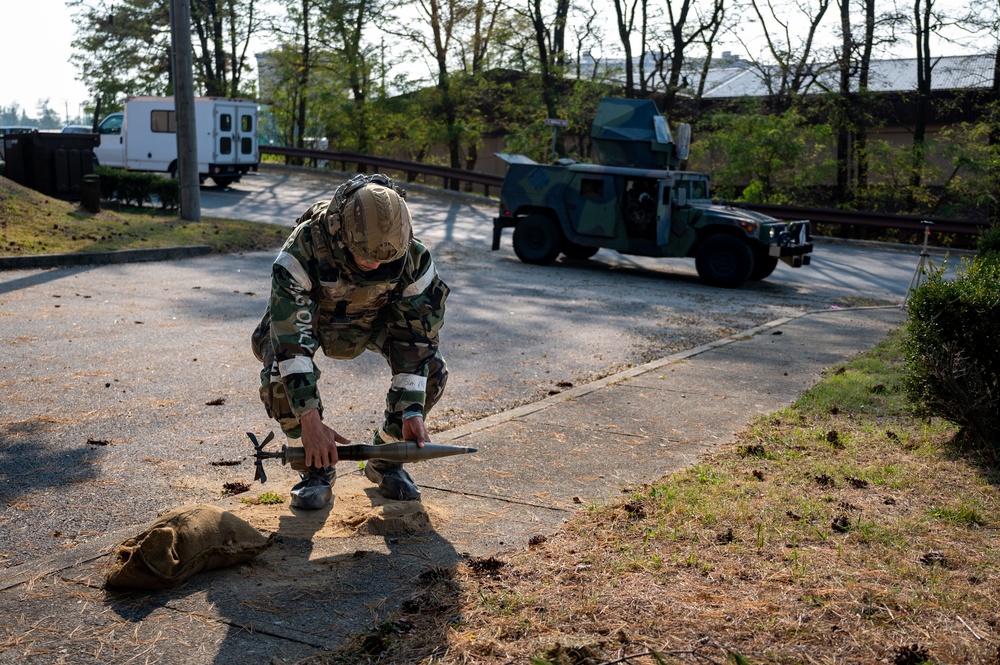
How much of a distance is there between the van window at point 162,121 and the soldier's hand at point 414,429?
2537 centimetres

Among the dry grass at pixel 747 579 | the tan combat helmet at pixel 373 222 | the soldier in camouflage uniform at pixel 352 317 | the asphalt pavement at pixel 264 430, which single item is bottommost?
the asphalt pavement at pixel 264 430

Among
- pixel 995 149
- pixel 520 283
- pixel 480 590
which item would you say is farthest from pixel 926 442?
pixel 995 149

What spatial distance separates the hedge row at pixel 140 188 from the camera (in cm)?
1873

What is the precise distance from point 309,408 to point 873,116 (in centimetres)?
2735

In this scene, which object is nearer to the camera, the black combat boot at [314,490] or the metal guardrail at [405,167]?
the black combat boot at [314,490]

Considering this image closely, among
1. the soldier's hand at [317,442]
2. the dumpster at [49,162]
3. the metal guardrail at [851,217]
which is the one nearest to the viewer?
the soldier's hand at [317,442]

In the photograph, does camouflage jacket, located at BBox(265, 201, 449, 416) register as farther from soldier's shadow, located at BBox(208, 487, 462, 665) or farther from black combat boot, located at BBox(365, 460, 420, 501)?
soldier's shadow, located at BBox(208, 487, 462, 665)

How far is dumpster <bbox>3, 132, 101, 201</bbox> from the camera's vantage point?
62.1 ft

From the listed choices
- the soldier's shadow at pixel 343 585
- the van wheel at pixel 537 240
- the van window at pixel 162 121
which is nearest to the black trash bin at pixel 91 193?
the van wheel at pixel 537 240

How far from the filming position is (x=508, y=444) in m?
5.52

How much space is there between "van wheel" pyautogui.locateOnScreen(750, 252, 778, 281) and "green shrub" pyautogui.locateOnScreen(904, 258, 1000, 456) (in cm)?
963

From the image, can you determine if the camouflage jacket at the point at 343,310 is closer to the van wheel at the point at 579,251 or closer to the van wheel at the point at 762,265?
the van wheel at the point at 762,265

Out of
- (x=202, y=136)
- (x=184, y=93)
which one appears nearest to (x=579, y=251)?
(x=184, y=93)

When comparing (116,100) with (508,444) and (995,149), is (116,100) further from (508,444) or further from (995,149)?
(508,444)
